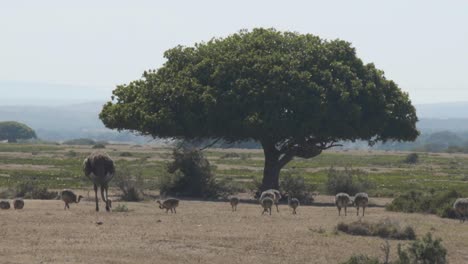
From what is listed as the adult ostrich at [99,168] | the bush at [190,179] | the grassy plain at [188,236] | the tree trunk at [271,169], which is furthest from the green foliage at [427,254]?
the bush at [190,179]

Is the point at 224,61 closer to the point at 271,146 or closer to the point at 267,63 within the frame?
the point at 267,63

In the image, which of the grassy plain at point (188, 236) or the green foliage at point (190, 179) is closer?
the grassy plain at point (188, 236)

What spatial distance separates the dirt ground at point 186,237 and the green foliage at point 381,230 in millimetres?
703

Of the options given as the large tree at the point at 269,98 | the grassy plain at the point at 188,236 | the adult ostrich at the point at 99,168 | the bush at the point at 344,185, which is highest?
the large tree at the point at 269,98

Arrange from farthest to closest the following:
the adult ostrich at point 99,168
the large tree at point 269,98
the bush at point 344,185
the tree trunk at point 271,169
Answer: the bush at point 344,185
the tree trunk at point 271,169
the large tree at point 269,98
the adult ostrich at point 99,168

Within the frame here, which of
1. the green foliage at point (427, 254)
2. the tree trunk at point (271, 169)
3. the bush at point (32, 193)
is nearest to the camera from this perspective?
the green foliage at point (427, 254)

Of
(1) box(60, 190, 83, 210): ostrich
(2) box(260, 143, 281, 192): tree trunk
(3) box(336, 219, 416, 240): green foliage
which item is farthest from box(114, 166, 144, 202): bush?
(3) box(336, 219, 416, 240): green foliage

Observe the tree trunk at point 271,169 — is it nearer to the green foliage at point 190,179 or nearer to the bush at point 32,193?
the green foliage at point 190,179

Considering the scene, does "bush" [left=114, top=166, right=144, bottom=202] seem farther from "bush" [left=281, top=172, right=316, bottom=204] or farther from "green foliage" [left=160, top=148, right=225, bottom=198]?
"bush" [left=281, top=172, right=316, bottom=204]

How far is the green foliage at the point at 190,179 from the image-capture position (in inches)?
1793

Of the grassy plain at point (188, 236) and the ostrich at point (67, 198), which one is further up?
the ostrich at point (67, 198)

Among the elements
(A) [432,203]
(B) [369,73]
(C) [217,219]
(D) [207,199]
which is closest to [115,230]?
(C) [217,219]

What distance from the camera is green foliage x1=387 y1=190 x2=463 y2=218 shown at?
3397cm

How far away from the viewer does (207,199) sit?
43531 millimetres
